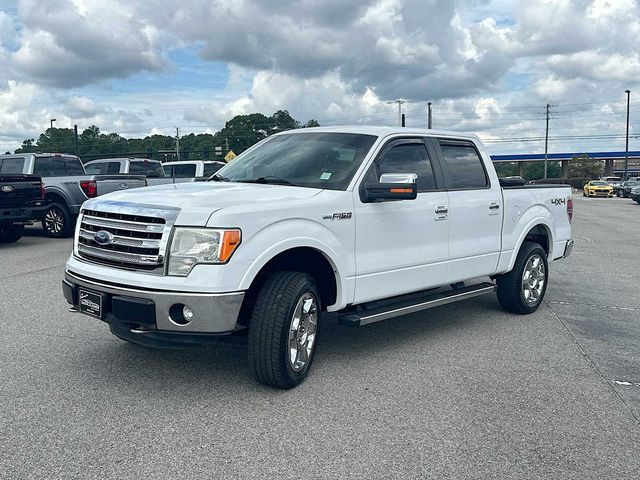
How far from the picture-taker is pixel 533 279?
7.20 metres

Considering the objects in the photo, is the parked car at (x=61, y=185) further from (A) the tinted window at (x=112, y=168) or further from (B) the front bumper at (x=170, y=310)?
(B) the front bumper at (x=170, y=310)

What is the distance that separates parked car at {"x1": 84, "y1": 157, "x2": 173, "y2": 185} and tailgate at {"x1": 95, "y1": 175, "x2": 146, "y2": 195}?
2.49 meters

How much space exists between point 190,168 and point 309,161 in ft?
51.4

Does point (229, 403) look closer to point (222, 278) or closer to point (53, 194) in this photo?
point (222, 278)

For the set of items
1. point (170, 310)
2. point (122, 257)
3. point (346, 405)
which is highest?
point (122, 257)

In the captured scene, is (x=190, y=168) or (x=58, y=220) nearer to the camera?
(x=58, y=220)

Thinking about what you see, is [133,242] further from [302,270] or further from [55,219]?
[55,219]

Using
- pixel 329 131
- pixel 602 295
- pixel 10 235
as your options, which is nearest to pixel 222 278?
pixel 329 131

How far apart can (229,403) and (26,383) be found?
156 centimetres

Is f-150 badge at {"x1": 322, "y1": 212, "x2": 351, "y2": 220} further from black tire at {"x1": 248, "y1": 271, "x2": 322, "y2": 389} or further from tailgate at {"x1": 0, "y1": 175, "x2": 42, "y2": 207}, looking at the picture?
tailgate at {"x1": 0, "y1": 175, "x2": 42, "y2": 207}

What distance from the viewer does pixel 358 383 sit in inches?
185

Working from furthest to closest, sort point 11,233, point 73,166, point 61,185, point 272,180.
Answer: point 73,166
point 61,185
point 11,233
point 272,180

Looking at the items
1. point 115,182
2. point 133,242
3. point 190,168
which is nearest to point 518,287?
point 133,242

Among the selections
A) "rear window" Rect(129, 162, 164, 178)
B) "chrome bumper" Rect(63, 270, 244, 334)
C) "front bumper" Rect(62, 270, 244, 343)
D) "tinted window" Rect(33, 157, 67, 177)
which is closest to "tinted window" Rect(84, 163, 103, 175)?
"rear window" Rect(129, 162, 164, 178)
